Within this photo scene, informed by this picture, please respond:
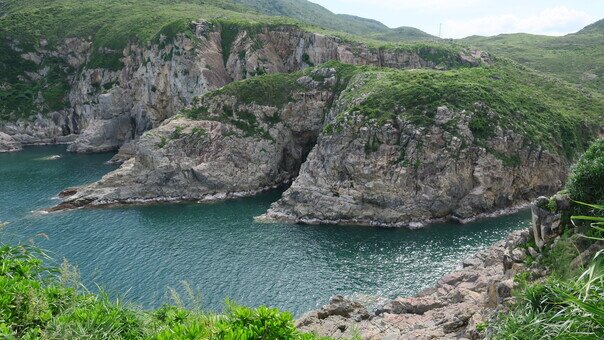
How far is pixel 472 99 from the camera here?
71438 mm

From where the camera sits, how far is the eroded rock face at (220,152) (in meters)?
76.6

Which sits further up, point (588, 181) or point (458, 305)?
point (588, 181)

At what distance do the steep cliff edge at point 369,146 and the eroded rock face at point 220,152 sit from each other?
0.21 metres

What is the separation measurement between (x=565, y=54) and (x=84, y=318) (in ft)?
534

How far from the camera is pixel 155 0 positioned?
16388cm

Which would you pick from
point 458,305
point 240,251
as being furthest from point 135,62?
point 458,305

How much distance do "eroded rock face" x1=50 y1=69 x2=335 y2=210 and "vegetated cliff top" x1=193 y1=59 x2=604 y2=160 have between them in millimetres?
3530

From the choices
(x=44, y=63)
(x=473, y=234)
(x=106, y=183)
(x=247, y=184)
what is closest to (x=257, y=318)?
(x=473, y=234)

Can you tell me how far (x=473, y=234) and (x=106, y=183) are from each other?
Answer: 6236cm

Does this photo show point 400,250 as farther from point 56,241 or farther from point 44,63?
point 44,63

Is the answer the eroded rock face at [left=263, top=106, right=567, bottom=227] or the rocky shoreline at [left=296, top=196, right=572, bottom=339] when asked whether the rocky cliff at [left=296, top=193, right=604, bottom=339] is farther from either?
the eroded rock face at [left=263, top=106, right=567, bottom=227]

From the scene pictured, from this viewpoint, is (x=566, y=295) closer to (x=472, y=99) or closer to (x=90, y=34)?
(x=472, y=99)

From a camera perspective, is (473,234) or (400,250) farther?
(473,234)

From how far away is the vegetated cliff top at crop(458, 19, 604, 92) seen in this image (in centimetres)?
11669
